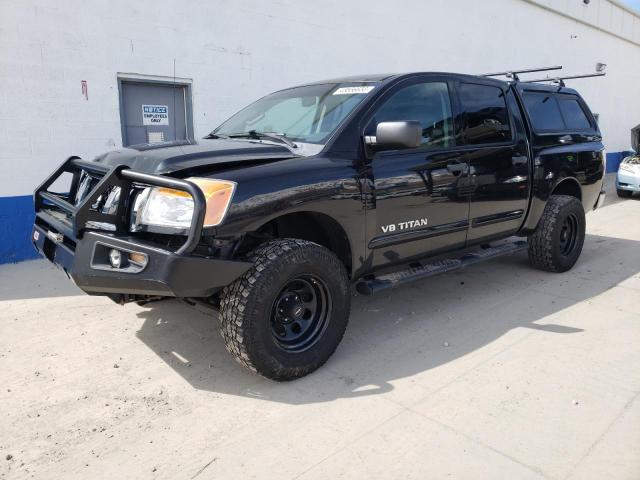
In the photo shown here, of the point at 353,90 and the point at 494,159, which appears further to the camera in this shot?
the point at 494,159

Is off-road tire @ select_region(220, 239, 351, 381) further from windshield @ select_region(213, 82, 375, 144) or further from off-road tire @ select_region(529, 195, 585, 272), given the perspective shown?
off-road tire @ select_region(529, 195, 585, 272)

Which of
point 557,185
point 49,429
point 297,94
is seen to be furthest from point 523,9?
point 49,429

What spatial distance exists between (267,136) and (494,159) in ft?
6.42

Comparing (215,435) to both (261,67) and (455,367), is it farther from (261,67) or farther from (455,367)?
(261,67)

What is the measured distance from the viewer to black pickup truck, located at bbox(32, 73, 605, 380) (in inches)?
105

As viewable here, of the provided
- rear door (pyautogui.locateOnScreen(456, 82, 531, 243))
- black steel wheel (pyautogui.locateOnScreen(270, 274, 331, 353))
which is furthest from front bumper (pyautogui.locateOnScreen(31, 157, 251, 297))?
rear door (pyautogui.locateOnScreen(456, 82, 531, 243))

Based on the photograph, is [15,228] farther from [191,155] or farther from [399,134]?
[399,134]

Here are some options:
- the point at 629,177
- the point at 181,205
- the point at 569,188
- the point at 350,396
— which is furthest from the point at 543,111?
the point at 629,177

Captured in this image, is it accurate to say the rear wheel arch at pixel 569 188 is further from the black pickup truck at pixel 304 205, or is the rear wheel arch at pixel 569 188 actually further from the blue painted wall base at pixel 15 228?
the blue painted wall base at pixel 15 228

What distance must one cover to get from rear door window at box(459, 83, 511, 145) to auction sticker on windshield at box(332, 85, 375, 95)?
3.14ft

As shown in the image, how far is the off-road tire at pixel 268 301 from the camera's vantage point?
9.08ft

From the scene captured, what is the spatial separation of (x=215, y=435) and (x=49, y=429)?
34.7 inches

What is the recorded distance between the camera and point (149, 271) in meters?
2.54

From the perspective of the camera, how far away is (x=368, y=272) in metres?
3.52
